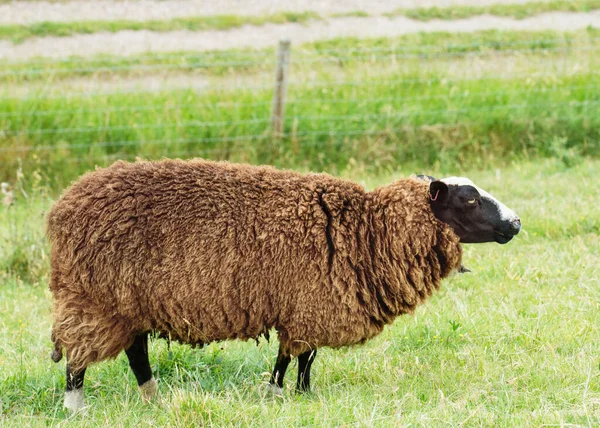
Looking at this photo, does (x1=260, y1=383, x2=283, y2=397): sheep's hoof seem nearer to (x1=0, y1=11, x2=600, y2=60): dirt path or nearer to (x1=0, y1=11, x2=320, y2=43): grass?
(x1=0, y1=11, x2=600, y2=60): dirt path

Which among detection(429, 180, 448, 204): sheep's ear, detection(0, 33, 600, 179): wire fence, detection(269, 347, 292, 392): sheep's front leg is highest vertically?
detection(429, 180, 448, 204): sheep's ear

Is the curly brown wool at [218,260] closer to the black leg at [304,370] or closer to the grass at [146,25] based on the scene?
the black leg at [304,370]

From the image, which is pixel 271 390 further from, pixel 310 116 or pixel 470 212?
pixel 310 116

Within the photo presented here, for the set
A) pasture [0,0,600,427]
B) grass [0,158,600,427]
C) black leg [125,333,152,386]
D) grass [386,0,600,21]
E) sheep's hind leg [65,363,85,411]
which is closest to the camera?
grass [0,158,600,427]

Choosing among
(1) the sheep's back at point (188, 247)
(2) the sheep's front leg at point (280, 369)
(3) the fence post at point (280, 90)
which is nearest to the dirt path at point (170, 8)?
(3) the fence post at point (280, 90)

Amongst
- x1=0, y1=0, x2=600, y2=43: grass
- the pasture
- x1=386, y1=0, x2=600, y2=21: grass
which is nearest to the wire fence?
the pasture

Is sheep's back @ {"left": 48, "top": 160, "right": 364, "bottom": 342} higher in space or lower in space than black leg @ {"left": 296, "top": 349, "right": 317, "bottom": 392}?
higher

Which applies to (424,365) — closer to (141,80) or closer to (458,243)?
(458,243)

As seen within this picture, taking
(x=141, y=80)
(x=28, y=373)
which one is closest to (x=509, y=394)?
(x=28, y=373)

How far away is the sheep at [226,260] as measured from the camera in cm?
447

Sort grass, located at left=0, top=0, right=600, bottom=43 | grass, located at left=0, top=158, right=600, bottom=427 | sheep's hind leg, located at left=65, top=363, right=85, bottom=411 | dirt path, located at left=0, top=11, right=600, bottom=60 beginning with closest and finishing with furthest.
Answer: grass, located at left=0, top=158, right=600, bottom=427 → sheep's hind leg, located at left=65, top=363, right=85, bottom=411 → dirt path, located at left=0, top=11, right=600, bottom=60 → grass, located at left=0, top=0, right=600, bottom=43

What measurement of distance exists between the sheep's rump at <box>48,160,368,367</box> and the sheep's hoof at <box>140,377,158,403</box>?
13.1 inches

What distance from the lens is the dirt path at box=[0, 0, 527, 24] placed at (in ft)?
54.7

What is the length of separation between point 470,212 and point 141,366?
2.13m
